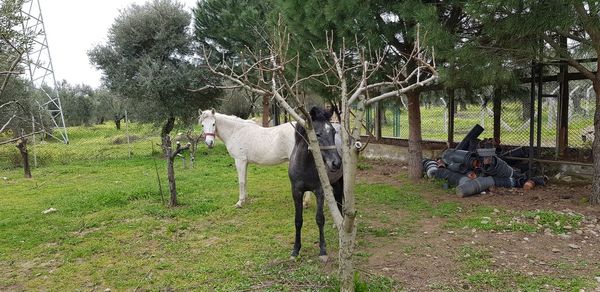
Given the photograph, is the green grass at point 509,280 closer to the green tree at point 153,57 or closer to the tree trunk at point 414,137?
the tree trunk at point 414,137

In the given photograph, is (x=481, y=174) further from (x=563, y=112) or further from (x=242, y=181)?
(x=242, y=181)

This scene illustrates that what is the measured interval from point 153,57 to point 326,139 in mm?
12103

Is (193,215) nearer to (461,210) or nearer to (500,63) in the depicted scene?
(461,210)

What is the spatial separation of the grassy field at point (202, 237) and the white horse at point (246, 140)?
2.24 ft

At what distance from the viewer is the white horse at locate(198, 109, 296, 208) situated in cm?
667

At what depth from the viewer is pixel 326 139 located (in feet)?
13.0

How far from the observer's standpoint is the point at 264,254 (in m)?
4.41

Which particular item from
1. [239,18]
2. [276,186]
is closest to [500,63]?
[276,186]

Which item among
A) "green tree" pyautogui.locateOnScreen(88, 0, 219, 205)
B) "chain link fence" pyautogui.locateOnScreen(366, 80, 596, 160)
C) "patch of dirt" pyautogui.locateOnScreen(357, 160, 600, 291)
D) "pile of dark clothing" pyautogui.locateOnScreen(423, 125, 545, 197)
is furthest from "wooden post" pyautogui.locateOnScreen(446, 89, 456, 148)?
"green tree" pyautogui.locateOnScreen(88, 0, 219, 205)

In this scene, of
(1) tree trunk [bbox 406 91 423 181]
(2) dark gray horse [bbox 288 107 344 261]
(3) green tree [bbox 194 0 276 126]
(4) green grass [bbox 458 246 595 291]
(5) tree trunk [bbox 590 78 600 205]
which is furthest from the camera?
(3) green tree [bbox 194 0 276 126]

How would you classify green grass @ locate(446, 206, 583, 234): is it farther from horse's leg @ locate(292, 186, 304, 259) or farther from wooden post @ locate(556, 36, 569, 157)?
wooden post @ locate(556, 36, 569, 157)

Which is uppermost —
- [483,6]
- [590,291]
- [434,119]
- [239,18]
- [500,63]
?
[239,18]

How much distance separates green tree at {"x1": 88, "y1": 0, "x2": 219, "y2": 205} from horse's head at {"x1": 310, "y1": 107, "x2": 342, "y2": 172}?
10711mm

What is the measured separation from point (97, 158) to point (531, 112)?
13320 millimetres
